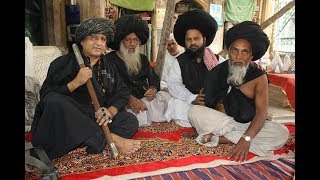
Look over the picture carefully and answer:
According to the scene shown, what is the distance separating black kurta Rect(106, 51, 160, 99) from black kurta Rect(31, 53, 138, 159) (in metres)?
0.72

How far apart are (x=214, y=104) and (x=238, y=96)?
303 mm

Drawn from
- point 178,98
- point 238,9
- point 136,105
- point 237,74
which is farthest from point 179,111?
point 238,9

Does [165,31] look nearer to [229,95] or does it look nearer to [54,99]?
→ [229,95]

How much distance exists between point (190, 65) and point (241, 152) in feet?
4.74

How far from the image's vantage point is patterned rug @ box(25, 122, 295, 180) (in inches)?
93.4

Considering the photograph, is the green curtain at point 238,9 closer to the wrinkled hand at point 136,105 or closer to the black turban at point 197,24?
the black turban at point 197,24

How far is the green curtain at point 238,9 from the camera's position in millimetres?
9836

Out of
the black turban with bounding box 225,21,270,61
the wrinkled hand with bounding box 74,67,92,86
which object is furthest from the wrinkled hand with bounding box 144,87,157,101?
the black turban with bounding box 225,21,270,61

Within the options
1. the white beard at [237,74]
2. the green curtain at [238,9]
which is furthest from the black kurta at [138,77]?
the green curtain at [238,9]

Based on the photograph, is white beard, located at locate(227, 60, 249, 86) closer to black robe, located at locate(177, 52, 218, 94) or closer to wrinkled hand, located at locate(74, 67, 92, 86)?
black robe, located at locate(177, 52, 218, 94)

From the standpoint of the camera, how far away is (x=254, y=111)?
2.88 metres
